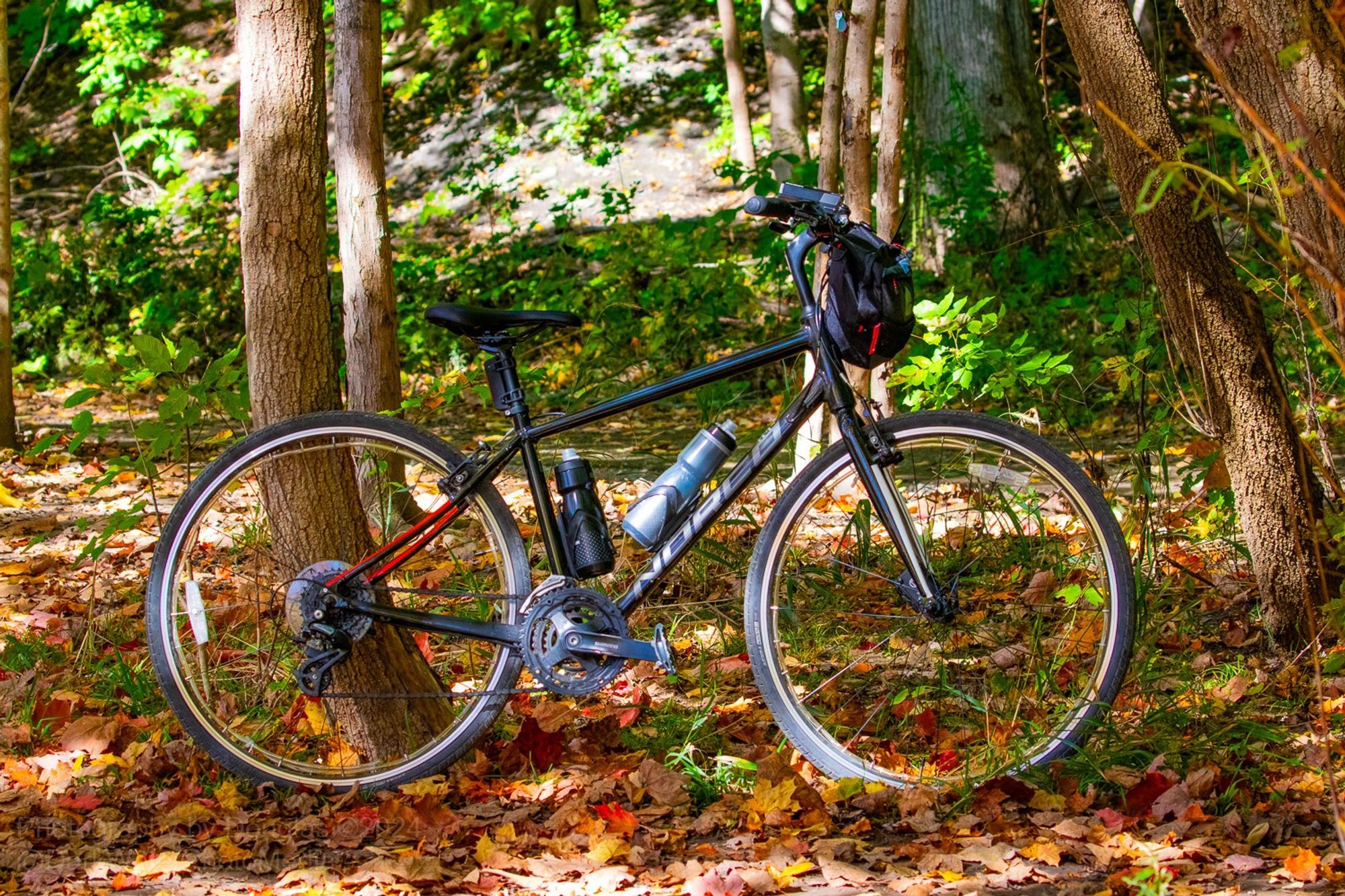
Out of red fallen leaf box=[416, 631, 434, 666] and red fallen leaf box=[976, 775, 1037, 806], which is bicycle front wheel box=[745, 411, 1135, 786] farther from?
red fallen leaf box=[416, 631, 434, 666]

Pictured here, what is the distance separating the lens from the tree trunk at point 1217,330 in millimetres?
3125

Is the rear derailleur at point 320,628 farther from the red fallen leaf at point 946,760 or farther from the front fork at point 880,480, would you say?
the red fallen leaf at point 946,760

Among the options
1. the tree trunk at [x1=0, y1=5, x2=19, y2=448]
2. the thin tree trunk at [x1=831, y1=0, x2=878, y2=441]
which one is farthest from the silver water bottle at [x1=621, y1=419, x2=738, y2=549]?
the tree trunk at [x1=0, y1=5, x2=19, y2=448]

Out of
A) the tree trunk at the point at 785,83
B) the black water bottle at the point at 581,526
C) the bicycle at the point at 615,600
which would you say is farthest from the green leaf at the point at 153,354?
the tree trunk at the point at 785,83

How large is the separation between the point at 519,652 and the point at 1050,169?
6.20 m

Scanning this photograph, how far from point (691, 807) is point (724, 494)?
697 millimetres

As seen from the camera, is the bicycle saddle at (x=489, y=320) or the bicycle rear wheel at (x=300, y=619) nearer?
the bicycle saddle at (x=489, y=320)

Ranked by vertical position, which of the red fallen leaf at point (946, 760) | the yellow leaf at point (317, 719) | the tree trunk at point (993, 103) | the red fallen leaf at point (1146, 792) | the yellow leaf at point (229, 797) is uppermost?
the tree trunk at point (993, 103)

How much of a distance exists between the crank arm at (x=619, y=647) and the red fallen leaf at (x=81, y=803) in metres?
1.09

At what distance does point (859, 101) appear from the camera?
445 cm

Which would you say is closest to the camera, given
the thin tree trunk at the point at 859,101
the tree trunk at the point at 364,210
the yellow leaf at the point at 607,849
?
the yellow leaf at the point at 607,849

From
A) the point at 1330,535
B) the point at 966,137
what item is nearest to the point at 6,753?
the point at 1330,535

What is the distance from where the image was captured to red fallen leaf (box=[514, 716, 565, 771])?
10.1 ft

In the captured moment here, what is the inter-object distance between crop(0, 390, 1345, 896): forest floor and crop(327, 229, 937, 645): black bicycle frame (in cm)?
40
